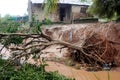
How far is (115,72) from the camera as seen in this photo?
360 inches

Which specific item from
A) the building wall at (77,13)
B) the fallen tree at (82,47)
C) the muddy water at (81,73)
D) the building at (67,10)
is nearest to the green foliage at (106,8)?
the fallen tree at (82,47)

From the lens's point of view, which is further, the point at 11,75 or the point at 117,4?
the point at 117,4

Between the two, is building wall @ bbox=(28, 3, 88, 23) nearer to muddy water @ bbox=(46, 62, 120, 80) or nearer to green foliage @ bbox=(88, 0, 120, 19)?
green foliage @ bbox=(88, 0, 120, 19)

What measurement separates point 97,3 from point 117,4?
104 cm

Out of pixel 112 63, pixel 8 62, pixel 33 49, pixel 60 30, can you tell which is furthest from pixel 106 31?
pixel 8 62

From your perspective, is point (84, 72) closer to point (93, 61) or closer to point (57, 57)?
point (93, 61)

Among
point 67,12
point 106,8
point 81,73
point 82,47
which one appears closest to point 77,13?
point 67,12

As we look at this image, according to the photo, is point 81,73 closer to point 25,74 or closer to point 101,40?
point 101,40

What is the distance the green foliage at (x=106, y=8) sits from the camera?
40.7ft

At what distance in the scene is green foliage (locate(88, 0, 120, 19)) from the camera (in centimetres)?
1241

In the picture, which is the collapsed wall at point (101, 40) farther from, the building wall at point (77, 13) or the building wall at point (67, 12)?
the building wall at point (77, 13)

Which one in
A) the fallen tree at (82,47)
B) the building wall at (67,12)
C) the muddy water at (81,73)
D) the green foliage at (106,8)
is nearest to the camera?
the fallen tree at (82,47)

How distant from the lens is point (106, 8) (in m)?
12.7

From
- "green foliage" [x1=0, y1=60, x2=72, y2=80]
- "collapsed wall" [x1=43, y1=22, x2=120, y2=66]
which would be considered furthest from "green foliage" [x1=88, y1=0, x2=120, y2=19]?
"green foliage" [x1=0, y1=60, x2=72, y2=80]
